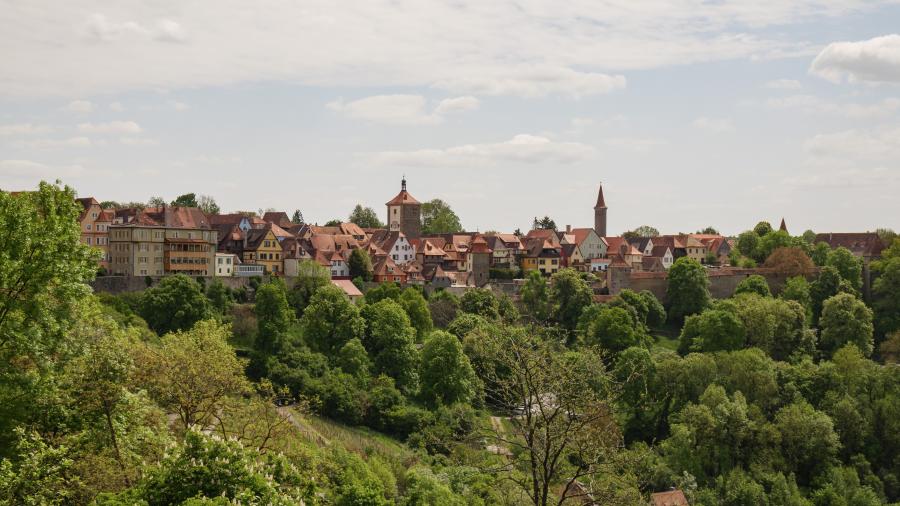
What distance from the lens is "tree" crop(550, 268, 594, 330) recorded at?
59.0 metres

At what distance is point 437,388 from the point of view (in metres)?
42.6

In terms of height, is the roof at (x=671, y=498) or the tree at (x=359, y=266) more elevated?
the tree at (x=359, y=266)

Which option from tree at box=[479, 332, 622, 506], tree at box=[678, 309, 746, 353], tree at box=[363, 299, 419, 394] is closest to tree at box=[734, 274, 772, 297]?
tree at box=[678, 309, 746, 353]

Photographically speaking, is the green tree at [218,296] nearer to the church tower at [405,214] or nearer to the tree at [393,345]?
the tree at [393,345]

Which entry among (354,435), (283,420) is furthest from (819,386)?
(283,420)

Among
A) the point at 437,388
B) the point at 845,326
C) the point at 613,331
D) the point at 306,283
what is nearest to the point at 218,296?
the point at 306,283

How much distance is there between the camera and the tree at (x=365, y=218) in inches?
3829

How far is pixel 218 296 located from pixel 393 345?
9.58 m

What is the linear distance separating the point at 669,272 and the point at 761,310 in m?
10.2

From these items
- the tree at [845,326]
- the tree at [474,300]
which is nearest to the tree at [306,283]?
the tree at [474,300]

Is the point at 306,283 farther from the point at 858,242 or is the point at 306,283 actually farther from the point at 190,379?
the point at 858,242

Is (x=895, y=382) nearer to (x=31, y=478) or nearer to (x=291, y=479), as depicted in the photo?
(x=291, y=479)

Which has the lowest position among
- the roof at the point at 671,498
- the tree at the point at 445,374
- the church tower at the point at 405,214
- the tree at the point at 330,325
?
the roof at the point at 671,498

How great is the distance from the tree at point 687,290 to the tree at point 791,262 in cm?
1047
